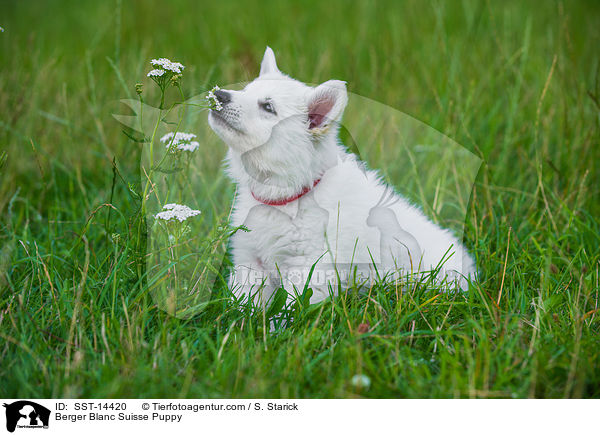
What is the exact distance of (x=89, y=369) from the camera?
2.12 m

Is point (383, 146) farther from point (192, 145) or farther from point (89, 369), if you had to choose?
point (89, 369)

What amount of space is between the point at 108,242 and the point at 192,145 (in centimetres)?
105

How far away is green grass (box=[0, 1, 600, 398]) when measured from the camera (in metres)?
2.11

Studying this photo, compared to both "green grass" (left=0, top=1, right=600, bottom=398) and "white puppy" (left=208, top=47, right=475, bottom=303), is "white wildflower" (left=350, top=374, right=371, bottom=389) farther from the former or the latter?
"white puppy" (left=208, top=47, right=475, bottom=303)

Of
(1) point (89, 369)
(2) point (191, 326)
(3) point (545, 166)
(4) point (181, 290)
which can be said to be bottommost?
(1) point (89, 369)

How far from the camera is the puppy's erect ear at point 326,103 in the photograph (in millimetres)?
2504

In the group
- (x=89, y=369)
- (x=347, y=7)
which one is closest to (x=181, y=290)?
(x=89, y=369)

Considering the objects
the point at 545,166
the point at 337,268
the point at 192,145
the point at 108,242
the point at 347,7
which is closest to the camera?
the point at 192,145
